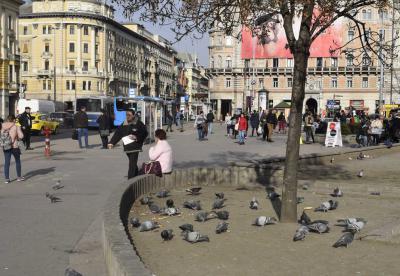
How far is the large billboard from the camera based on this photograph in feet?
35.5

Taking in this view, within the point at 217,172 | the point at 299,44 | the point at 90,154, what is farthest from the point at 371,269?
the point at 90,154

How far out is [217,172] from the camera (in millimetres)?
12930

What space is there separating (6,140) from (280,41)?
23.0ft

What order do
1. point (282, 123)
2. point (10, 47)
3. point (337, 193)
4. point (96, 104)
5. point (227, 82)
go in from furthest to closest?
point (227, 82) < point (10, 47) < point (96, 104) < point (282, 123) < point (337, 193)

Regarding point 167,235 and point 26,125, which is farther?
point 26,125

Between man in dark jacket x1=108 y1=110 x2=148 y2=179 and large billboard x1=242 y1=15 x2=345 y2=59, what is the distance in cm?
291

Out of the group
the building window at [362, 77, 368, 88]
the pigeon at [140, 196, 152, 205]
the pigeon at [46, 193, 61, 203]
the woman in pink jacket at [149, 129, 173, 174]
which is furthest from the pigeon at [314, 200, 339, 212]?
the building window at [362, 77, 368, 88]

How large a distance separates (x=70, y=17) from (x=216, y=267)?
101645 mm

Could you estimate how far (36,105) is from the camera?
5569cm

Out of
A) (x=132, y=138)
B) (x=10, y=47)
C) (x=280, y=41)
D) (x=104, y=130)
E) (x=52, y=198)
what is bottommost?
(x=52, y=198)

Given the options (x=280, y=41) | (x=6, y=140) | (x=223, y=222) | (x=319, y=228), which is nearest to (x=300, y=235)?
(x=319, y=228)

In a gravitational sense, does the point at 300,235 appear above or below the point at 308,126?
below

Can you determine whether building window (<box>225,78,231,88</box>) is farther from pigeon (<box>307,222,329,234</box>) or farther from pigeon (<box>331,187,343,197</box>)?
pigeon (<box>307,222,329,234</box>)

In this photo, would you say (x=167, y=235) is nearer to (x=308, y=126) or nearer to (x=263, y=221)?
(x=263, y=221)
